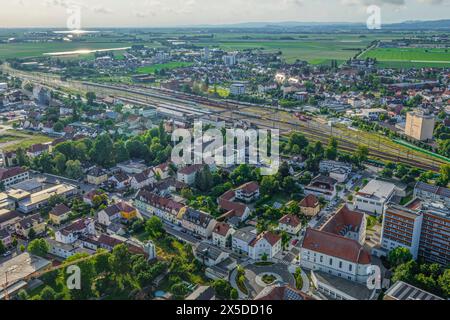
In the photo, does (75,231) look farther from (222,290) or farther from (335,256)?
(335,256)

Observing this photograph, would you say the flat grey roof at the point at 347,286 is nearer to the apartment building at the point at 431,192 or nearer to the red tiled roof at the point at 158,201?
the red tiled roof at the point at 158,201

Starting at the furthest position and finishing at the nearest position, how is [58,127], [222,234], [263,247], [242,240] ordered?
[58,127] < [222,234] < [242,240] < [263,247]

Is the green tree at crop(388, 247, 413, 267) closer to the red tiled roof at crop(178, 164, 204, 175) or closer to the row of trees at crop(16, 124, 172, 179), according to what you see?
the red tiled roof at crop(178, 164, 204, 175)

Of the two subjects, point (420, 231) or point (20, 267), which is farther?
point (420, 231)

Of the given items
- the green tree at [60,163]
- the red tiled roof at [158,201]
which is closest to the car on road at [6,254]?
the red tiled roof at [158,201]

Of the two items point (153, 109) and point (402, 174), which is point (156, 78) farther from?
point (402, 174)

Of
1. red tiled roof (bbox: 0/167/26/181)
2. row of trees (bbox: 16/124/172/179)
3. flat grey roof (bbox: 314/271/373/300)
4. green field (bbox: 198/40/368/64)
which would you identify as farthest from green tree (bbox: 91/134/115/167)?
green field (bbox: 198/40/368/64)

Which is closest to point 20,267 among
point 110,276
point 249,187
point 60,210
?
point 110,276

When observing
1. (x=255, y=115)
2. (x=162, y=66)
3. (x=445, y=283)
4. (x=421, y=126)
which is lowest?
(x=445, y=283)
